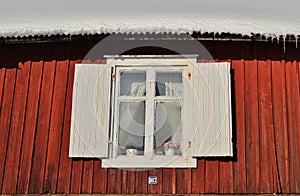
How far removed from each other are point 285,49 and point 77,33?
2740 mm

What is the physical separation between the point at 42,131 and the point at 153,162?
149 cm

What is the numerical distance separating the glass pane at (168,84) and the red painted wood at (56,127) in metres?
1.22

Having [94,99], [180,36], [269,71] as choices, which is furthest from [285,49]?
[94,99]

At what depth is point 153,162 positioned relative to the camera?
667 cm

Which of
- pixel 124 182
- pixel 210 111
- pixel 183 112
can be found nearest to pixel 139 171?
pixel 124 182

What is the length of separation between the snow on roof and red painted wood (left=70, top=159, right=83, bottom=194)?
1.66 meters

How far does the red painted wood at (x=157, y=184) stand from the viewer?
6609 mm

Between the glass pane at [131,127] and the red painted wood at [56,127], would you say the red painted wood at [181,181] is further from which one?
the red painted wood at [56,127]

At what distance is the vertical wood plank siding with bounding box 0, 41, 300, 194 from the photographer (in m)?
6.63

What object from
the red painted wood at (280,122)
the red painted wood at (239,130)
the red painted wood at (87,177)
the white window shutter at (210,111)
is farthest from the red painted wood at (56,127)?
the red painted wood at (280,122)

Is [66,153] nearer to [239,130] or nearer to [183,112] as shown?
[183,112]

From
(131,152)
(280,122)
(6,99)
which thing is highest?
(6,99)

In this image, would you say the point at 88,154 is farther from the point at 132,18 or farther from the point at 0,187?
the point at 132,18

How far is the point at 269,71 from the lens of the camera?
705 cm
